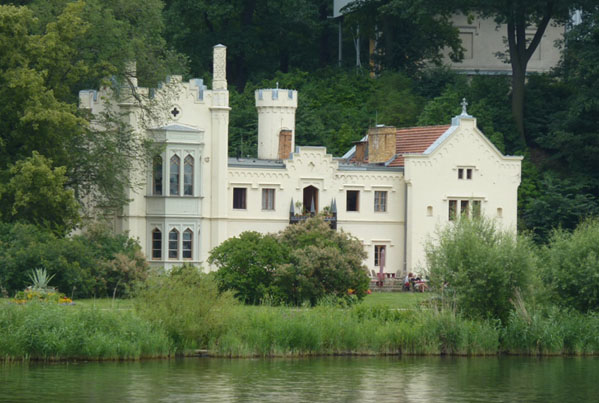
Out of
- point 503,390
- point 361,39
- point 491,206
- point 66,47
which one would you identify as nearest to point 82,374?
point 503,390

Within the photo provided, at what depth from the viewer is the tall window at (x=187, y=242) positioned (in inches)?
2291

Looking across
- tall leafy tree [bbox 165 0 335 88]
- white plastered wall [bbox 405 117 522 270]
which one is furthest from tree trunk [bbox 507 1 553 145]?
tall leafy tree [bbox 165 0 335 88]

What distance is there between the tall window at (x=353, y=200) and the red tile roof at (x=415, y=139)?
256 cm

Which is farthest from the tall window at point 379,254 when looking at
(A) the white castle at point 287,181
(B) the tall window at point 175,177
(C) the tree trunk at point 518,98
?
(C) the tree trunk at point 518,98

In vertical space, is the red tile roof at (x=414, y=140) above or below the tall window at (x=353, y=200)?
above

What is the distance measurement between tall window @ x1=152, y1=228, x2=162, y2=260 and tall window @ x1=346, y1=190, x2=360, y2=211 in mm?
8022

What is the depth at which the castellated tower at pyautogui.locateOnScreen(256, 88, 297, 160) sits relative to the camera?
6259 centimetres

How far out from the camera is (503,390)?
34344 millimetres

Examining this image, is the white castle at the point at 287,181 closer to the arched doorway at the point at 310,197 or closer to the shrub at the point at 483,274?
the arched doorway at the point at 310,197

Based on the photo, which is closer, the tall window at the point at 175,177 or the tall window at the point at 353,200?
the tall window at the point at 175,177

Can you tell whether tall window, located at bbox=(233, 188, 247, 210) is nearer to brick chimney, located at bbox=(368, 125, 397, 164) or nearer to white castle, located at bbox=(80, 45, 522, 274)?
white castle, located at bbox=(80, 45, 522, 274)

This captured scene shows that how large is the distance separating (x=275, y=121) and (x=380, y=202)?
547 centimetres

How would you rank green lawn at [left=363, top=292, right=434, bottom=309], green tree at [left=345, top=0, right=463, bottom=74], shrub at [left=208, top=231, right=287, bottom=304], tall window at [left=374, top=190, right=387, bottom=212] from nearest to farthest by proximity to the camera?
green lawn at [left=363, top=292, right=434, bottom=309] < shrub at [left=208, top=231, right=287, bottom=304] < tall window at [left=374, top=190, right=387, bottom=212] < green tree at [left=345, top=0, right=463, bottom=74]

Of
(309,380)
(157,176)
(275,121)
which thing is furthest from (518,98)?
(309,380)
